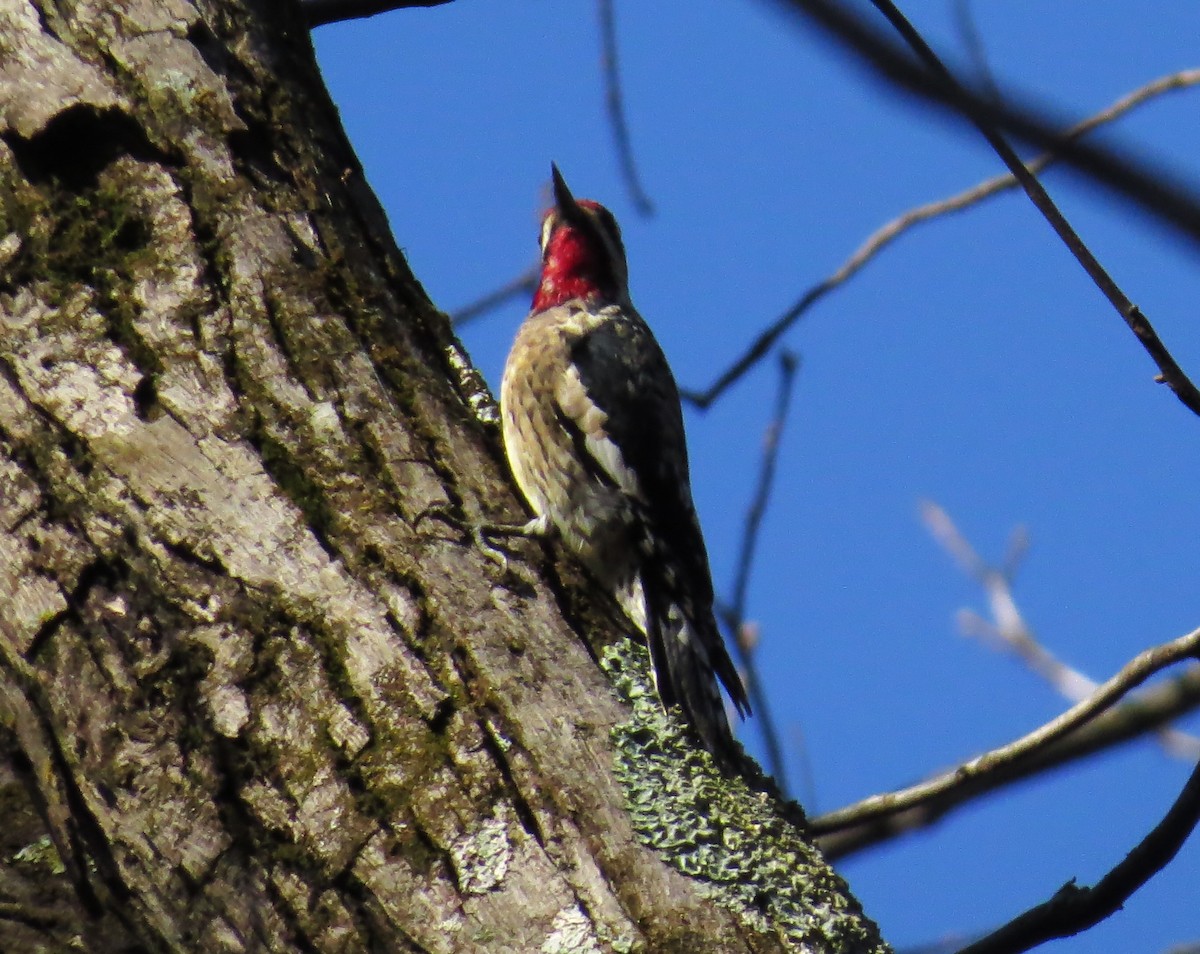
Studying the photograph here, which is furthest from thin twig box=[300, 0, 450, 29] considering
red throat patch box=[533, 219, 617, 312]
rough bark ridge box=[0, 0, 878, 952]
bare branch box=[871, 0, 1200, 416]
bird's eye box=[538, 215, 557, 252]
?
bare branch box=[871, 0, 1200, 416]

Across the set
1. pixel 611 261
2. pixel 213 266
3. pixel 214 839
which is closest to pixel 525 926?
pixel 214 839

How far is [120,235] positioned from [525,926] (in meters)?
1.34

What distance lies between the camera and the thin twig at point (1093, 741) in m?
2.79

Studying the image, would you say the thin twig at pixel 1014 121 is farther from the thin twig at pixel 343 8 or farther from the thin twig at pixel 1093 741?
the thin twig at pixel 343 8

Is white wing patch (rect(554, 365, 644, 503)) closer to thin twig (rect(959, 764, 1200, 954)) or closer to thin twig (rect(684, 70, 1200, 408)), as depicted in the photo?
thin twig (rect(684, 70, 1200, 408))

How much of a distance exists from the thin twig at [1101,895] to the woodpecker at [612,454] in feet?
1.74

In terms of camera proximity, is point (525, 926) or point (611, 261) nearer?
point (525, 926)

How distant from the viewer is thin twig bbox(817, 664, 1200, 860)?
2.79 meters

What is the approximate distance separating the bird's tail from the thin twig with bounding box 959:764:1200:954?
51cm

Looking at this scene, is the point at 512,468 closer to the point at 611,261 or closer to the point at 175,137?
the point at 175,137

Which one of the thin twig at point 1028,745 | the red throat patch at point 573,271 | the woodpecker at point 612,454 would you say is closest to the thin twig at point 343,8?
the woodpecker at point 612,454

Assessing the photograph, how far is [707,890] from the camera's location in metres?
1.78

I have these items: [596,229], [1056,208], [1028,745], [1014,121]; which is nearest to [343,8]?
[596,229]

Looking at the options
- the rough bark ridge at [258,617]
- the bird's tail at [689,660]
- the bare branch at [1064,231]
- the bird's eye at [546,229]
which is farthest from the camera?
the bird's eye at [546,229]
